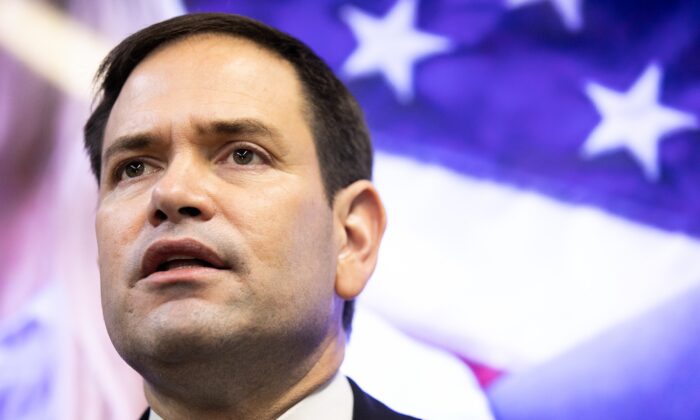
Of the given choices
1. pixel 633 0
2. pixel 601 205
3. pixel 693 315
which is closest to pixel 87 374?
pixel 601 205

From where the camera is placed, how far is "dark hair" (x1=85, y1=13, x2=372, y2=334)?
6.66ft

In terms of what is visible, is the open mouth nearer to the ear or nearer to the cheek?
the cheek

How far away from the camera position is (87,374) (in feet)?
8.59

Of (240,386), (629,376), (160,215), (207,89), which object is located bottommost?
(240,386)

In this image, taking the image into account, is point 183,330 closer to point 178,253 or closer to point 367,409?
point 178,253

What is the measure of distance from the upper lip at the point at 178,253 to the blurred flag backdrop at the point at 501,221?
3.19 feet

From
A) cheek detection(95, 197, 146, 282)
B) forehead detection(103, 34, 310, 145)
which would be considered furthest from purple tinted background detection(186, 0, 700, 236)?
cheek detection(95, 197, 146, 282)

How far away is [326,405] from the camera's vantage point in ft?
6.28

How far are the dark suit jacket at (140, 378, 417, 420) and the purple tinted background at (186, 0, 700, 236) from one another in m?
0.90

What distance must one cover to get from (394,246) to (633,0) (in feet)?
3.49

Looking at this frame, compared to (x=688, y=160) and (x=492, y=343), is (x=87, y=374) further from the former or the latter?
(x=688, y=160)

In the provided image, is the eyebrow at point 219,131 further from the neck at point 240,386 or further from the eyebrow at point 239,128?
the neck at point 240,386

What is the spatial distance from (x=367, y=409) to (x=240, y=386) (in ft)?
1.01

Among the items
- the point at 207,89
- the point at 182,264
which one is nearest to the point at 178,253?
the point at 182,264
